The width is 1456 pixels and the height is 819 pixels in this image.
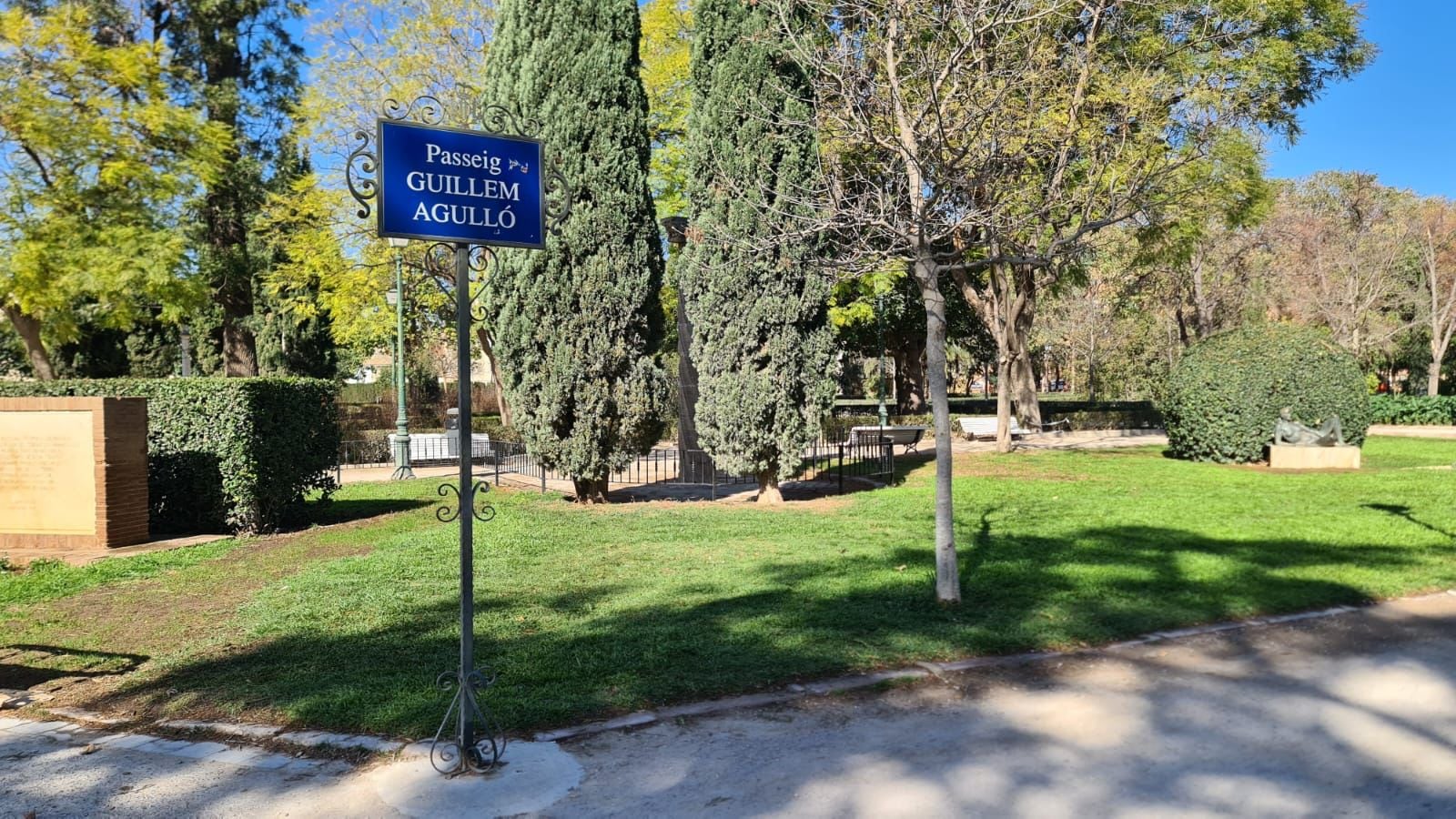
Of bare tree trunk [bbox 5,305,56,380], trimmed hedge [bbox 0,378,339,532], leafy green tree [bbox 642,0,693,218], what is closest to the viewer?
trimmed hedge [bbox 0,378,339,532]

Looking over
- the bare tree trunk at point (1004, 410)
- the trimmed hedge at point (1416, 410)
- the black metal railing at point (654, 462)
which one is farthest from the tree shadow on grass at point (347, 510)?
the trimmed hedge at point (1416, 410)

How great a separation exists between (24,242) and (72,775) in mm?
21157

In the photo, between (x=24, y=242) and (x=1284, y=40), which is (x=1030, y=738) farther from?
(x=24, y=242)

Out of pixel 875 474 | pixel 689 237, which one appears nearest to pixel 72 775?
pixel 689 237

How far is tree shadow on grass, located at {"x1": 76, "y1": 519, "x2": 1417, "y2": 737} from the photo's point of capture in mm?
5387

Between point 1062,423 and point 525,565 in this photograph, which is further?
Answer: point 1062,423

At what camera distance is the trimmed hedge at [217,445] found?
11688 millimetres

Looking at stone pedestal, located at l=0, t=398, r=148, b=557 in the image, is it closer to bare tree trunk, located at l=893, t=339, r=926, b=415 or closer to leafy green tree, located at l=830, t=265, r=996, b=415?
leafy green tree, located at l=830, t=265, r=996, b=415

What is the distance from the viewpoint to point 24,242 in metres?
20.9

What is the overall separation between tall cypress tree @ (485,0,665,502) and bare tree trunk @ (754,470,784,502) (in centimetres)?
185

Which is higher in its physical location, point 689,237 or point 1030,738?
point 689,237

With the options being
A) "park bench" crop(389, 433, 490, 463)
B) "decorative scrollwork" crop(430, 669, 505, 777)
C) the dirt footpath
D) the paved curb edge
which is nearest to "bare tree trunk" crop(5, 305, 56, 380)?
"park bench" crop(389, 433, 490, 463)

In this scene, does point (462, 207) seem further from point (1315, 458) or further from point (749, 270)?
point (1315, 458)

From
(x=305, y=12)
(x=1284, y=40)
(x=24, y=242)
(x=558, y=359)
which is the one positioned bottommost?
(x=558, y=359)
